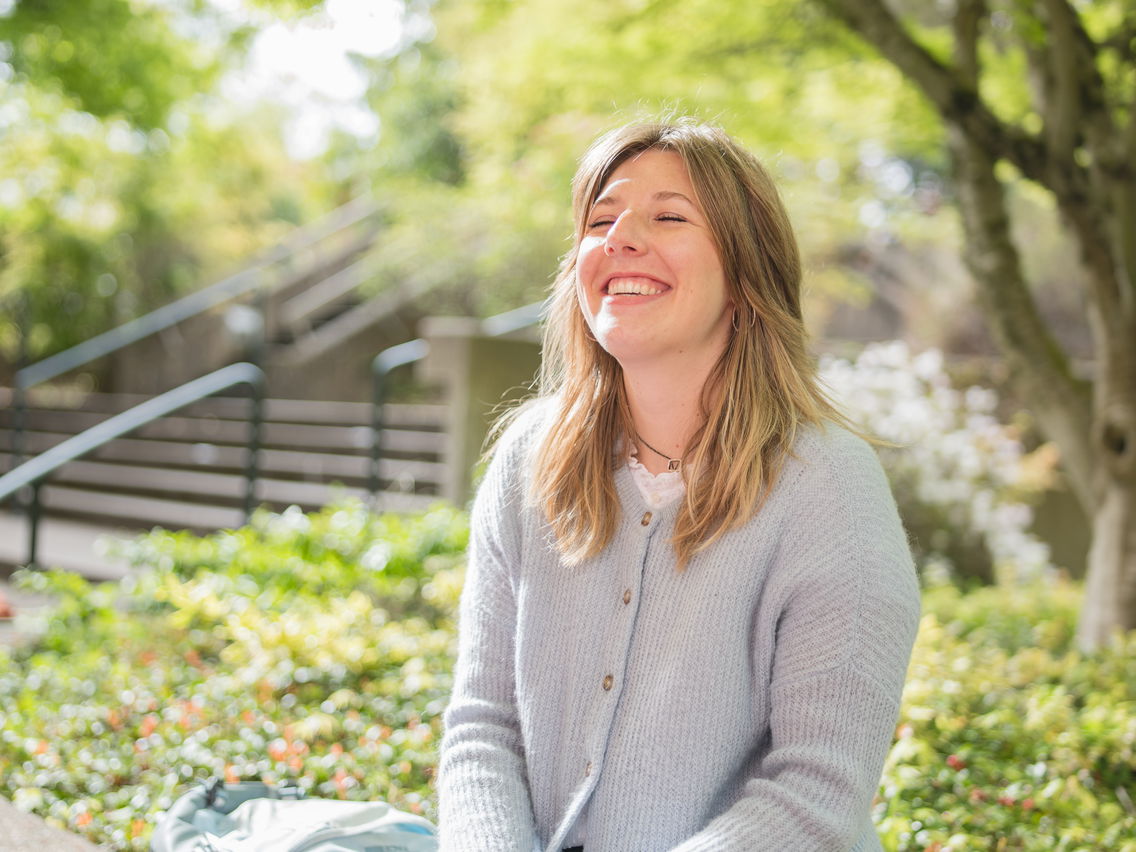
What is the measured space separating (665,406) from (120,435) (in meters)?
5.88

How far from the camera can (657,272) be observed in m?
1.98

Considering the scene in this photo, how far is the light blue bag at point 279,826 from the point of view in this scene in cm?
210

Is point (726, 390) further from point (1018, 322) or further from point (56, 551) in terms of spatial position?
point (56, 551)

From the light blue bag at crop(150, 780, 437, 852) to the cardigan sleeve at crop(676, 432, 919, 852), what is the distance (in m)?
0.68

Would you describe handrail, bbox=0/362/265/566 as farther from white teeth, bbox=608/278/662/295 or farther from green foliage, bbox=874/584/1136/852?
white teeth, bbox=608/278/662/295

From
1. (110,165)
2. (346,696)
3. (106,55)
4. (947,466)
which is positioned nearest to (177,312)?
(106,55)

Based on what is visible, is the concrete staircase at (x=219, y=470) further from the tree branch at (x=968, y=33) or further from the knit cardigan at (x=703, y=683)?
the knit cardigan at (x=703, y=683)

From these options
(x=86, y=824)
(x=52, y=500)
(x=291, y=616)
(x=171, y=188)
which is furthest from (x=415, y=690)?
(x=171, y=188)

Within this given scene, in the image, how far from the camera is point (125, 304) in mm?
13211

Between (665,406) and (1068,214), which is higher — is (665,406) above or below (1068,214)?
below

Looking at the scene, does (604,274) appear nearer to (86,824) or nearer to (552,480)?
(552,480)

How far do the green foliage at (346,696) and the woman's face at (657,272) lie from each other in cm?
136

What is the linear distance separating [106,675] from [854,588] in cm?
339

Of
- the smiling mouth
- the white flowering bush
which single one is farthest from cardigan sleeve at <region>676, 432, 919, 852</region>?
the white flowering bush
